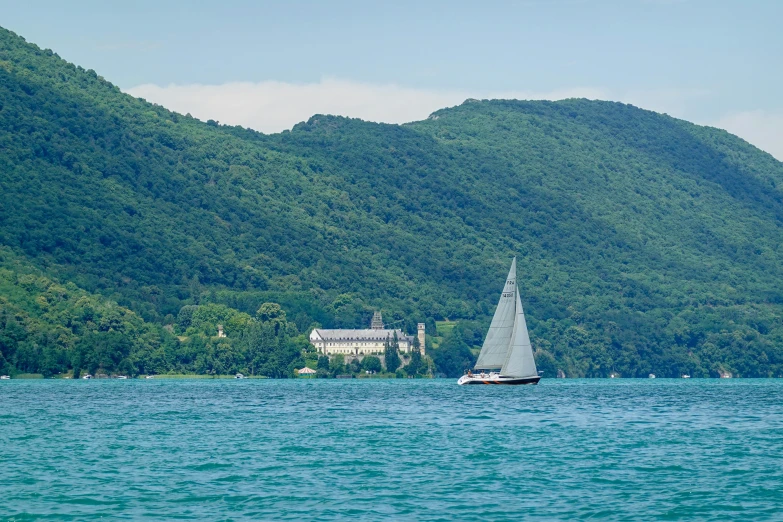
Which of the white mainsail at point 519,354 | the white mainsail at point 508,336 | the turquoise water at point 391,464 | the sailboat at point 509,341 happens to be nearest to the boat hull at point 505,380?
the sailboat at point 509,341

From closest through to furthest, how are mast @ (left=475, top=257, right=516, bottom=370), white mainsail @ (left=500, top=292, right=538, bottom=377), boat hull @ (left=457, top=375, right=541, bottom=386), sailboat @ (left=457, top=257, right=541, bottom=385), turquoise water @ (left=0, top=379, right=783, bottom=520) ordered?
turquoise water @ (left=0, top=379, right=783, bottom=520)
white mainsail @ (left=500, top=292, right=538, bottom=377)
sailboat @ (left=457, top=257, right=541, bottom=385)
mast @ (left=475, top=257, right=516, bottom=370)
boat hull @ (left=457, top=375, right=541, bottom=386)

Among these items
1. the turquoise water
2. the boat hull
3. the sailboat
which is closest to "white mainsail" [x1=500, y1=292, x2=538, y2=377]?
the sailboat

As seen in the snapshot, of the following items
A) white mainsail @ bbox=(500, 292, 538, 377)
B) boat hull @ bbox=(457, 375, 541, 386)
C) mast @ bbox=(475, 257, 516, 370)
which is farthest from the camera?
boat hull @ bbox=(457, 375, 541, 386)

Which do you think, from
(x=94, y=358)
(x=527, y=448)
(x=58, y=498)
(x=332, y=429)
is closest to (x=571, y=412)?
(x=332, y=429)

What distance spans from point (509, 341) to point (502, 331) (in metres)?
1.46

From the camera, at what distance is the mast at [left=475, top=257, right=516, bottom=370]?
470 ft

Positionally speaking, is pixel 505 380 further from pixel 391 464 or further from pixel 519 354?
pixel 391 464

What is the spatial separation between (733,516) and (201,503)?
18.5 m

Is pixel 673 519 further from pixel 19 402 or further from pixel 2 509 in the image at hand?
pixel 19 402

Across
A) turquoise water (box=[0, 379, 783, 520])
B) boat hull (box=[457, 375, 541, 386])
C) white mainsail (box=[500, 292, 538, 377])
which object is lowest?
turquoise water (box=[0, 379, 783, 520])

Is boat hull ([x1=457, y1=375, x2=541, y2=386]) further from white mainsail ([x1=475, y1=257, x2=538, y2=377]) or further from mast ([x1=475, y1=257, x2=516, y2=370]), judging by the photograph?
mast ([x1=475, y1=257, x2=516, y2=370])

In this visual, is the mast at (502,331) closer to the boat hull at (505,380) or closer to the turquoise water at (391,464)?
the boat hull at (505,380)

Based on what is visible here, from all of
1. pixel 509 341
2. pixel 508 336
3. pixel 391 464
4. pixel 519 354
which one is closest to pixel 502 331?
pixel 508 336

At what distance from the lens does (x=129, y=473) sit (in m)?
52.6
